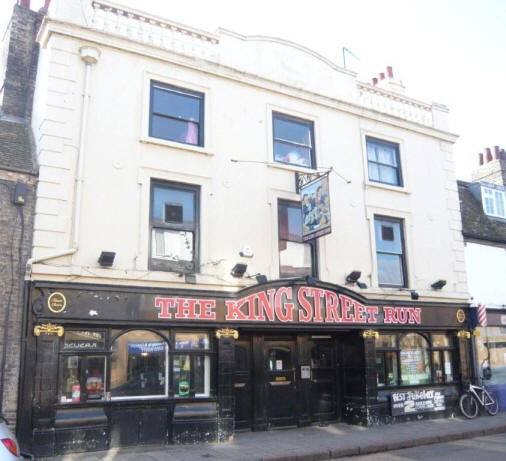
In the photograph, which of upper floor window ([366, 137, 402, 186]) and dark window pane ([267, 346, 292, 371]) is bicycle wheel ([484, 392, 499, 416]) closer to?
dark window pane ([267, 346, 292, 371])

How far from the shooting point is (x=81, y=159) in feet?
34.8

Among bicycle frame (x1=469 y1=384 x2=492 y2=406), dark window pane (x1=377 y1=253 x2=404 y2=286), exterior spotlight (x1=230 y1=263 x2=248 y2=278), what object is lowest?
bicycle frame (x1=469 y1=384 x2=492 y2=406)

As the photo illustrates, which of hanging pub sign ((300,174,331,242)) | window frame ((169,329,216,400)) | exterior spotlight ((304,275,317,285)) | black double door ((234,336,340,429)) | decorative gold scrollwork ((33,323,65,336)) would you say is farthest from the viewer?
exterior spotlight ((304,275,317,285))

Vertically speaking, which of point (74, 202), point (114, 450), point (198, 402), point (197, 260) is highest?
point (74, 202)

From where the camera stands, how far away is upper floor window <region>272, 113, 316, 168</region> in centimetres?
1355

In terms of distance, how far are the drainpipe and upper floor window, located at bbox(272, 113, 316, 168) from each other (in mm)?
4813

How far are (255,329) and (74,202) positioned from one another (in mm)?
4925

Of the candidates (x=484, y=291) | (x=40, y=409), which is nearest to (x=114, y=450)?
(x=40, y=409)

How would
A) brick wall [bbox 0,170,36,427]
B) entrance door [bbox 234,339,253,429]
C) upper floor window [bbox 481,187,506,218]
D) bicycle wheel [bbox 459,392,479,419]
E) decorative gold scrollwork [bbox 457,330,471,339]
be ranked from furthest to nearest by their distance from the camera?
upper floor window [bbox 481,187,506,218]
decorative gold scrollwork [bbox 457,330,471,339]
bicycle wheel [bbox 459,392,479,419]
entrance door [bbox 234,339,253,429]
brick wall [bbox 0,170,36,427]

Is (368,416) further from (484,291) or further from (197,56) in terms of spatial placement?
(197,56)

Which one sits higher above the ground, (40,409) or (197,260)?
(197,260)

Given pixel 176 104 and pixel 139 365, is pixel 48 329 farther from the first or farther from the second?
pixel 176 104

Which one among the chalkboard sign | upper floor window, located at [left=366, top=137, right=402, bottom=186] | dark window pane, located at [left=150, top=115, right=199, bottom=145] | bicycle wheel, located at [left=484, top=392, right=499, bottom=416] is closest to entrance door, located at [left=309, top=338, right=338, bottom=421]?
the chalkboard sign

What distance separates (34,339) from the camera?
950 centimetres
